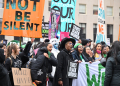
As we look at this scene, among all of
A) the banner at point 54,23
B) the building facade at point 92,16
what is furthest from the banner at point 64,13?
the building facade at point 92,16

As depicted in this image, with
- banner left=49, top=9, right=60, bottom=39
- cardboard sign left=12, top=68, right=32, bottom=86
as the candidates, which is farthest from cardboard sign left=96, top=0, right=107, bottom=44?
cardboard sign left=12, top=68, right=32, bottom=86

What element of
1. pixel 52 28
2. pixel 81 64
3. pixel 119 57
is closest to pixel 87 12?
pixel 52 28

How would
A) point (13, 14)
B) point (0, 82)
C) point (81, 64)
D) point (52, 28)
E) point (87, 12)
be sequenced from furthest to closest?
point (87, 12) → point (52, 28) → point (13, 14) → point (81, 64) → point (0, 82)

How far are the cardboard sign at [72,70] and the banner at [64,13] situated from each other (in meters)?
4.03

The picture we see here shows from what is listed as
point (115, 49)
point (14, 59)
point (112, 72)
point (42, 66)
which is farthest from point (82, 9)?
point (112, 72)

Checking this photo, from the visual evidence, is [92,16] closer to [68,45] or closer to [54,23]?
[54,23]

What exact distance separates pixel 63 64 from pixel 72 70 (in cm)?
43

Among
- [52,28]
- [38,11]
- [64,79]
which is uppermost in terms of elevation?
[38,11]

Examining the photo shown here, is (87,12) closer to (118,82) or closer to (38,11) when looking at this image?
(38,11)

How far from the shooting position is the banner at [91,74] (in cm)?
772

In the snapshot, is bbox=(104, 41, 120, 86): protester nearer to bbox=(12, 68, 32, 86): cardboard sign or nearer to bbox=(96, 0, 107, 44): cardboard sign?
bbox=(12, 68, 32, 86): cardboard sign

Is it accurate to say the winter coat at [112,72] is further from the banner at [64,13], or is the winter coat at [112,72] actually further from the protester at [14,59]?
the banner at [64,13]

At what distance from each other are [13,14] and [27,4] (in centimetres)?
70

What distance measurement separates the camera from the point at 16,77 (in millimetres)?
6137
